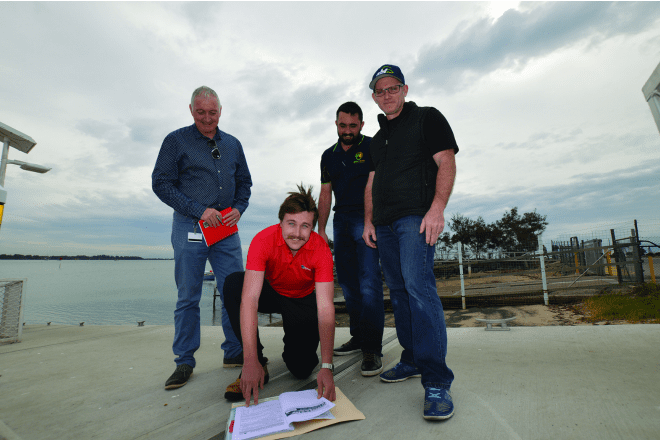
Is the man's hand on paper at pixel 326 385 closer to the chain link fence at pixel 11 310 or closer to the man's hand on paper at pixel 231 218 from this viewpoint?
the man's hand on paper at pixel 231 218

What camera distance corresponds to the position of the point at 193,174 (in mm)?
2125

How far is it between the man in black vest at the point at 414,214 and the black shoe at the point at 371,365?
14 centimetres

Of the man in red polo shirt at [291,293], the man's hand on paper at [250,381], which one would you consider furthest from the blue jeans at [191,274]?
the man's hand on paper at [250,381]

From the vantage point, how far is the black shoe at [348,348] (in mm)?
2322

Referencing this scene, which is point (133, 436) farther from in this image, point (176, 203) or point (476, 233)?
point (476, 233)

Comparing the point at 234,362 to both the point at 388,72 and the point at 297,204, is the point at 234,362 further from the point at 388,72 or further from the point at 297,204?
the point at 388,72

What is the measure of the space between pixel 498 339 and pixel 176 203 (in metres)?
2.66

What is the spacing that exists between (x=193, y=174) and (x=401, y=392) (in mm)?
1830

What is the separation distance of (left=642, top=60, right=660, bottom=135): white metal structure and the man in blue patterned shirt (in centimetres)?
229

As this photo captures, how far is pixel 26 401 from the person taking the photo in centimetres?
162

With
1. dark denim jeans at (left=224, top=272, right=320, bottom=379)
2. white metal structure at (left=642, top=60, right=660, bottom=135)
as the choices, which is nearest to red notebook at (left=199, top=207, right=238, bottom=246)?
dark denim jeans at (left=224, top=272, right=320, bottom=379)

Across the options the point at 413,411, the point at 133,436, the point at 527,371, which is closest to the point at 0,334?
the point at 133,436

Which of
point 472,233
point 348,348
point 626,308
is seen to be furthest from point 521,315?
point 472,233

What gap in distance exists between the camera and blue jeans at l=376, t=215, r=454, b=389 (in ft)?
4.54
